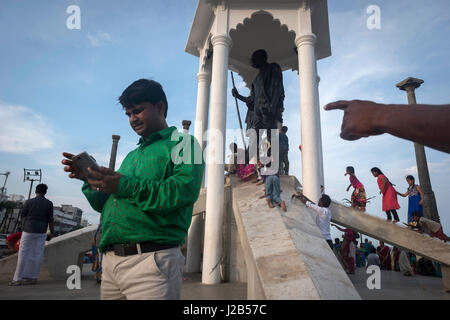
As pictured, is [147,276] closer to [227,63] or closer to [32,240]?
[32,240]

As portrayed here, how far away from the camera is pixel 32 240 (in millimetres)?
5332

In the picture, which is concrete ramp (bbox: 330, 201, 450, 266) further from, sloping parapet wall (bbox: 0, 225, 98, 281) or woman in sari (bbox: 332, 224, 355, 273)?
sloping parapet wall (bbox: 0, 225, 98, 281)

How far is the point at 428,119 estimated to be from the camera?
1039mm

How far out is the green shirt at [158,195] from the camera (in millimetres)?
1541

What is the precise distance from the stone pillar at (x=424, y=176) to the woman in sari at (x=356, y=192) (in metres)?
6.78

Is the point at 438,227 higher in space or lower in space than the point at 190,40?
lower

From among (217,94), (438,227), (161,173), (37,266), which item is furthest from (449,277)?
(37,266)

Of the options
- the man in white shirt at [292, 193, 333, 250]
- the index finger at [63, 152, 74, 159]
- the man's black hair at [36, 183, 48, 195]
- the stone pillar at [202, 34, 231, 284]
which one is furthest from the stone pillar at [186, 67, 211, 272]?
the index finger at [63, 152, 74, 159]

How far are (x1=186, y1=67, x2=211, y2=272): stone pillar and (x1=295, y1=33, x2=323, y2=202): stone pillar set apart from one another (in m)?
2.93

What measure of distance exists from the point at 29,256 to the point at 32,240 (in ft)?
1.02

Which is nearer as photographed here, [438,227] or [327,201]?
[327,201]

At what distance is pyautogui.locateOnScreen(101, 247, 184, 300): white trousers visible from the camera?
4.80 ft
